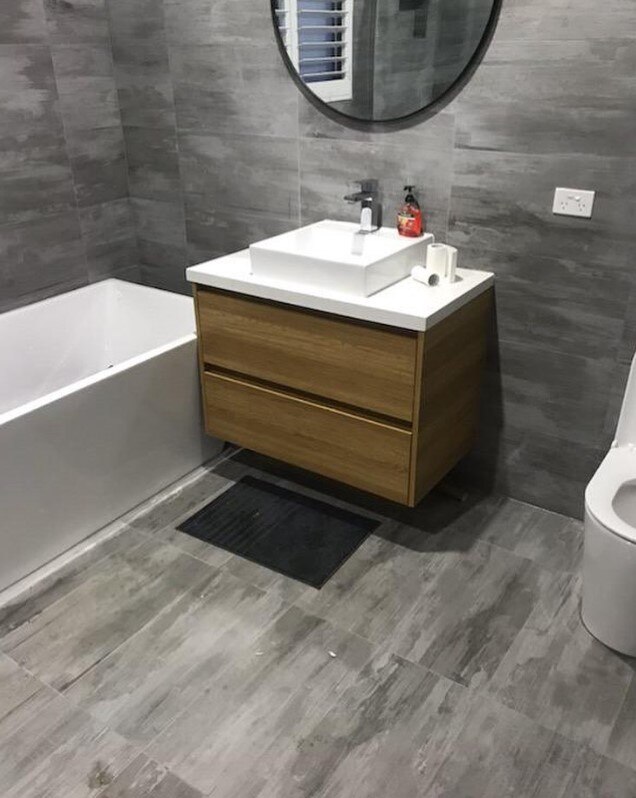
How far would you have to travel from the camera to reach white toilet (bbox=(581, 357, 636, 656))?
1.81 m

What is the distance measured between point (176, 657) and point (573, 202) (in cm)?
170

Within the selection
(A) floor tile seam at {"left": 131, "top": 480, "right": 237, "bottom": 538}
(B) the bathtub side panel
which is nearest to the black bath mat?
(A) floor tile seam at {"left": 131, "top": 480, "right": 237, "bottom": 538}

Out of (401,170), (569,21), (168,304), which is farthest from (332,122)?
(168,304)

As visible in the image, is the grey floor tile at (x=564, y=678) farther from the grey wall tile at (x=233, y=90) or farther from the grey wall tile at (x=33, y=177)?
Result: the grey wall tile at (x=33, y=177)

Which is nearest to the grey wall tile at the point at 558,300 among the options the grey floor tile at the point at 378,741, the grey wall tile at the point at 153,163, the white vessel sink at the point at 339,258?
the white vessel sink at the point at 339,258

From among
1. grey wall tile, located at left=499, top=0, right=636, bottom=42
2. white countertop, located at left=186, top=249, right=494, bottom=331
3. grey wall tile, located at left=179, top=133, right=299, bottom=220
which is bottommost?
white countertop, located at left=186, top=249, right=494, bottom=331

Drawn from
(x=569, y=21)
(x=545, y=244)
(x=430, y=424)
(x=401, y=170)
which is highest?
(x=569, y=21)

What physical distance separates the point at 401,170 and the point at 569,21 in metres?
0.65

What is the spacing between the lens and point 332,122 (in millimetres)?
2438

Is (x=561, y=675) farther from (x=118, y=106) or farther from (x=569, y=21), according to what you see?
(x=118, y=106)

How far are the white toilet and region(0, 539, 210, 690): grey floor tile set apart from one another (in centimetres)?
114

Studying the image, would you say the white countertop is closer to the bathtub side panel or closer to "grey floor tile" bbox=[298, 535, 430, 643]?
the bathtub side panel

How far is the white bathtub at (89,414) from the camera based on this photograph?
214cm

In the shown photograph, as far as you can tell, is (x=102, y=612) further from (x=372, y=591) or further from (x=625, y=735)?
(x=625, y=735)
